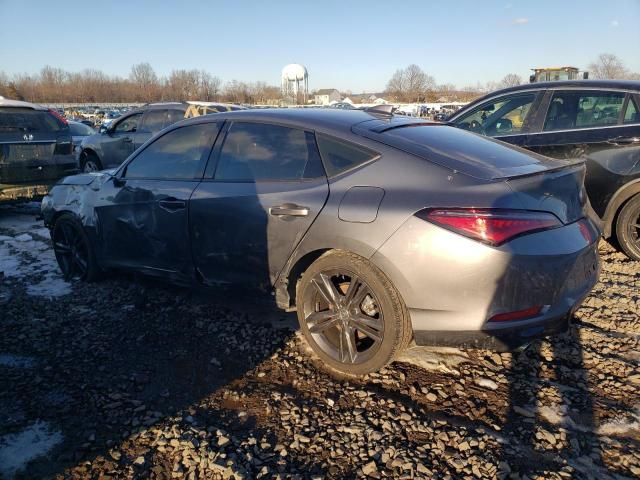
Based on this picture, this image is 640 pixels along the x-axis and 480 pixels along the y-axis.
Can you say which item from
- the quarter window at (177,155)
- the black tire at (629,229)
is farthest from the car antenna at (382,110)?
the black tire at (629,229)

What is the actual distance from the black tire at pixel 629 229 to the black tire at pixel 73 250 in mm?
5057

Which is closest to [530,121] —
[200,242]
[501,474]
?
[200,242]

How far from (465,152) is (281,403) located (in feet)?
5.92

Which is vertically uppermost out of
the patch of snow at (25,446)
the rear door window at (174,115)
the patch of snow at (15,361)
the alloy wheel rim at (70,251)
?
the rear door window at (174,115)

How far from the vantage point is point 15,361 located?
129 inches

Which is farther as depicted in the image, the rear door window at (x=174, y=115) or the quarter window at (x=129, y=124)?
the quarter window at (x=129, y=124)

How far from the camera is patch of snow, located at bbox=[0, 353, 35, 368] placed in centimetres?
321

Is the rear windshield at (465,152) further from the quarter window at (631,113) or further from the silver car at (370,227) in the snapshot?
the quarter window at (631,113)

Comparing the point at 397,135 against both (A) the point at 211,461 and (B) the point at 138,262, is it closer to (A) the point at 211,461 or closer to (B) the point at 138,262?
(A) the point at 211,461

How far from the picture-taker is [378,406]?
2.68 meters

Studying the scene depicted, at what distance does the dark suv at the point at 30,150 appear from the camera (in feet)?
24.0

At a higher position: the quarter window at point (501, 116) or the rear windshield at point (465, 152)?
the quarter window at point (501, 116)

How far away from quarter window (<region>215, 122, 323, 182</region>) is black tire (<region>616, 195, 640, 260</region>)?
11.3 feet

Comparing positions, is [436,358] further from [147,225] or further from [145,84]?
[145,84]
